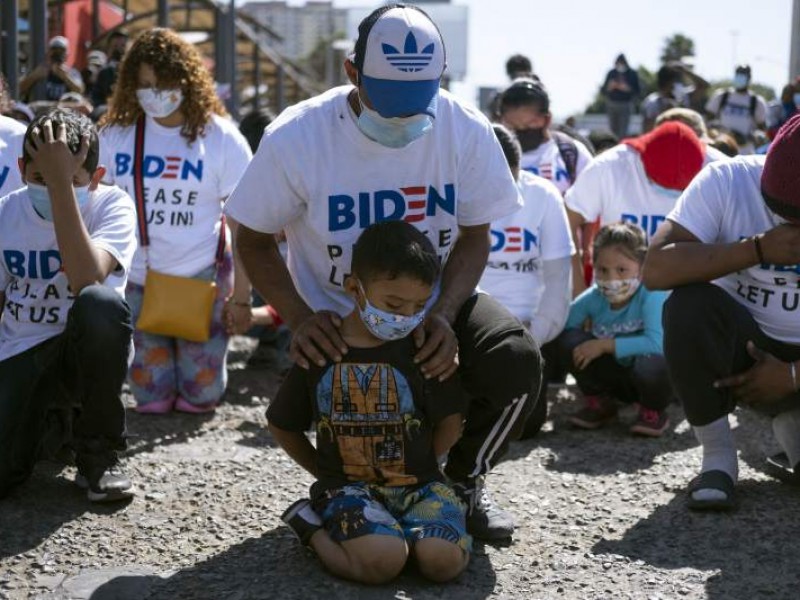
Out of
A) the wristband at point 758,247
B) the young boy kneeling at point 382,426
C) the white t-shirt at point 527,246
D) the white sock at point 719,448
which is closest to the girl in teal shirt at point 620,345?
the white t-shirt at point 527,246

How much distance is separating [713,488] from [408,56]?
5.96ft

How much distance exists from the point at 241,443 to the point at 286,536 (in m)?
1.43

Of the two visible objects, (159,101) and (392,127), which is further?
(159,101)

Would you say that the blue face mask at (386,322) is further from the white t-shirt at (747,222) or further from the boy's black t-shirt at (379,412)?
the white t-shirt at (747,222)

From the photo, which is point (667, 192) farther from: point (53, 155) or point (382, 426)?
point (53, 155)

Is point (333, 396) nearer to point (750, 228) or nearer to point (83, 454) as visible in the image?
point (83, 454)

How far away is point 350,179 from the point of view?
346 cm

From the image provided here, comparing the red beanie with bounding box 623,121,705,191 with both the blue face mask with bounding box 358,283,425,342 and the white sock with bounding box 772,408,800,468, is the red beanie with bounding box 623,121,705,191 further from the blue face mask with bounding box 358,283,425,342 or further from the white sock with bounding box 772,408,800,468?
the blue face mask with bounding box 358,283,425,342

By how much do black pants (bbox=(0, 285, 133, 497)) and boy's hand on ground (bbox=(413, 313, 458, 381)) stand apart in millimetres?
1108

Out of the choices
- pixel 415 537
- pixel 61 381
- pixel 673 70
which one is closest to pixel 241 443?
pixel 61 381

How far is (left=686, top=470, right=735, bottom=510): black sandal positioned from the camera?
3.89 metres

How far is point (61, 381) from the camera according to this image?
159 inches

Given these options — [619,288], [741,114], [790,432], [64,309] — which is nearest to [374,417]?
[64,309]

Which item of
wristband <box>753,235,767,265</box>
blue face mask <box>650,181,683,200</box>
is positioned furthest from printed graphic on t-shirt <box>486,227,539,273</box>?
wristband <box>753,235,767,265</box>
